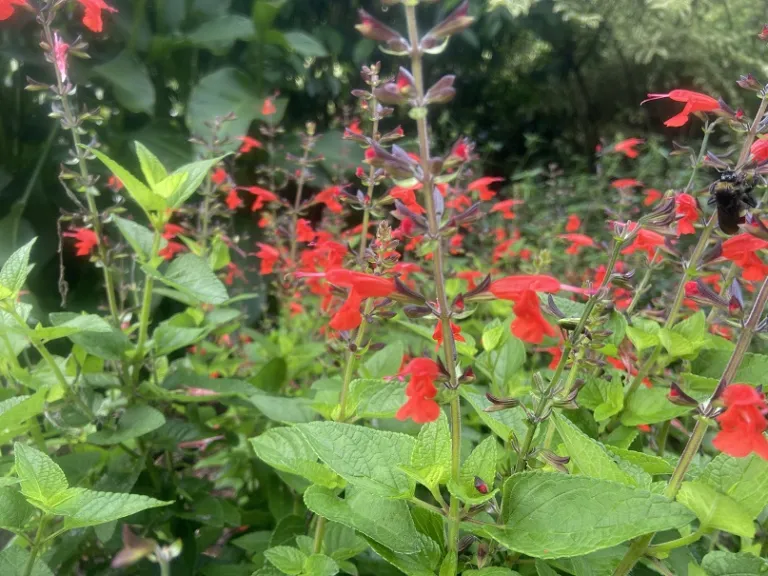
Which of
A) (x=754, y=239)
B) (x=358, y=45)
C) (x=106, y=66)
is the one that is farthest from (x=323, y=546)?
(x=358, y=45)

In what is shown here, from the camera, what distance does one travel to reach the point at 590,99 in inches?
192

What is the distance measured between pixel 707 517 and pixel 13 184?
2617 millimetres

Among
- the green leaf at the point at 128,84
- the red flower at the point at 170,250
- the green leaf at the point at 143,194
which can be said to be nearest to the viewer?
the green leaf at the point at 143,194

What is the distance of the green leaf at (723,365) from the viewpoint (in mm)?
828

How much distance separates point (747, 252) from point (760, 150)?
0.44 feet

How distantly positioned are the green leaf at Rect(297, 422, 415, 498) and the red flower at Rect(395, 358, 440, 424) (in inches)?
3.9

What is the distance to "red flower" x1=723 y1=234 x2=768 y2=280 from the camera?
63cm

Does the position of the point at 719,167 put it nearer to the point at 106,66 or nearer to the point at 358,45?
the point at 106,66

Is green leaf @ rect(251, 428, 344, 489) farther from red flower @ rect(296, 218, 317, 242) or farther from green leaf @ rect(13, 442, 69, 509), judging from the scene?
red flower @ rect(296, 218, 317, 242)

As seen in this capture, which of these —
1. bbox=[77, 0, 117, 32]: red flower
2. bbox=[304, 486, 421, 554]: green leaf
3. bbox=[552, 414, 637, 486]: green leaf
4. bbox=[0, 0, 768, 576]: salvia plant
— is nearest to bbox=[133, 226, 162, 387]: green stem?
bbox=[0, 0, 768, 576]: salvia plant

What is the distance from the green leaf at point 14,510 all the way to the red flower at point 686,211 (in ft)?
2.85

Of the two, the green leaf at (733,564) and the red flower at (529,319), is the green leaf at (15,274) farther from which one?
the green leaf at (733,564)

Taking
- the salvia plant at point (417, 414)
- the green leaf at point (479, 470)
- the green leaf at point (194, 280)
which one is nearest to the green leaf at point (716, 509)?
the salvia plant at point (417, 414)

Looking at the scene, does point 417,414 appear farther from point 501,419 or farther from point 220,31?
point 220,31
